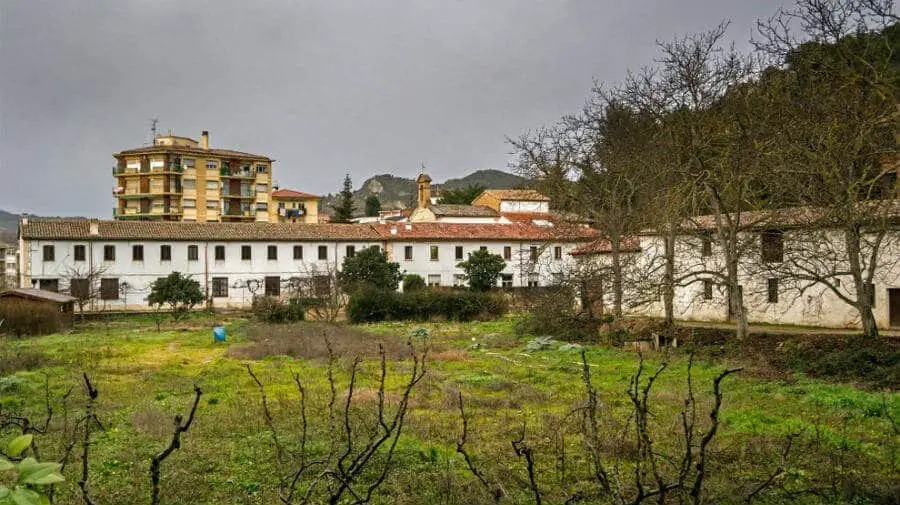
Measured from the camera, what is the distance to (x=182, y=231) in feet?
141

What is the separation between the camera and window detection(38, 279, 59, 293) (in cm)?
3947

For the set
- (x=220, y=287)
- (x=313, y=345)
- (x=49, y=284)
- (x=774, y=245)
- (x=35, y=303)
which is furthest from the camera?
(x=220, y=287)

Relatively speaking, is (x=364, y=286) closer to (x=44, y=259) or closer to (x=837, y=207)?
(x=44, y=259)

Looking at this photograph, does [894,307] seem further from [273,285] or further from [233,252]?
[233,252]

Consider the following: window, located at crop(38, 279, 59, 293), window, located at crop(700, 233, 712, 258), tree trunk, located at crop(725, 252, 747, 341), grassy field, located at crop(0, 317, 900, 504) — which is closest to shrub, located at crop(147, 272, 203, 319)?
window, located at crop(38, 279, 59, 293)

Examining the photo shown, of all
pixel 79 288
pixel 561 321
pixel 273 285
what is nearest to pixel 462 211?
pixel 273 285

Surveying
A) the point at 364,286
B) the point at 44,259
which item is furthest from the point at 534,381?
the point at 44,259

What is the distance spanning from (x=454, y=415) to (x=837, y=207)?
11.6 metres

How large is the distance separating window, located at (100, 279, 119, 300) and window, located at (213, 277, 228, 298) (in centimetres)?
560

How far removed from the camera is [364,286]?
35.9 m

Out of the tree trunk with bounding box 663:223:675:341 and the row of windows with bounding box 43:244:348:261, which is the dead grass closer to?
the tree trunk with bounding box 663:223:675:341

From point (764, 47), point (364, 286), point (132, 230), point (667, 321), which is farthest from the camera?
point (132, 230)

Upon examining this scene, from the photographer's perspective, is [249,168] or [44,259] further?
[249,168]

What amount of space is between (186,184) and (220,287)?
3051 centimetres
